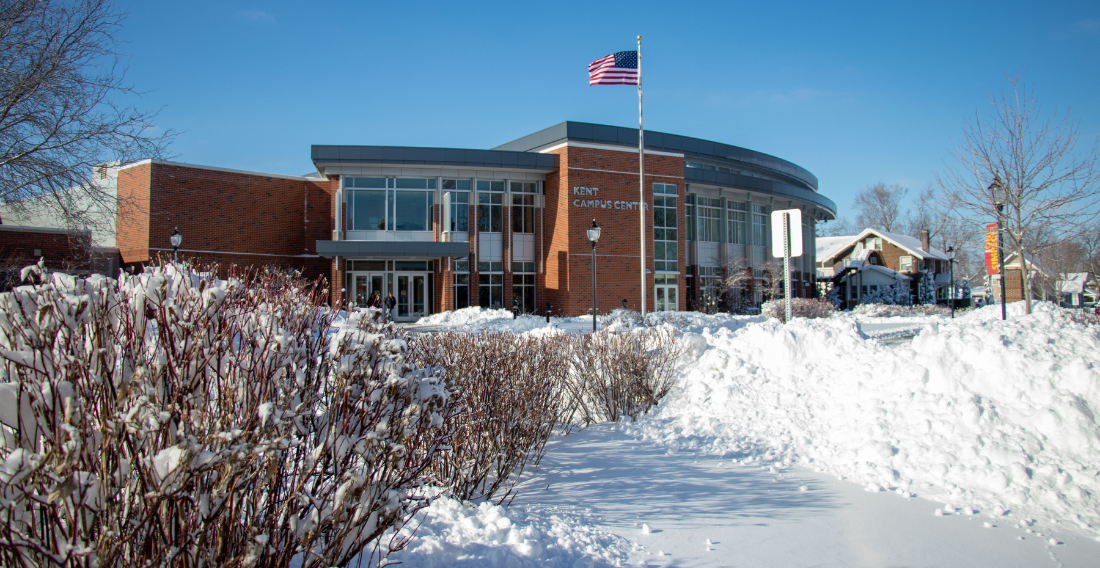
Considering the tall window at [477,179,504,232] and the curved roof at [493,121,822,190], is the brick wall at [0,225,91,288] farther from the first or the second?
the curved roof at [493,121,822,190]

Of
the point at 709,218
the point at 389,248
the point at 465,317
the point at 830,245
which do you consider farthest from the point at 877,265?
the point at 389,248

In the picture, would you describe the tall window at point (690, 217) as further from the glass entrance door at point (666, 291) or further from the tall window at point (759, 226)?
the tall window at point (759, 226)

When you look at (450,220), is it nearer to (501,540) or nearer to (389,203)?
(389,203)

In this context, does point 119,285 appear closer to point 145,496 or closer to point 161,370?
point 161,370

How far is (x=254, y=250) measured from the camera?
3167cm

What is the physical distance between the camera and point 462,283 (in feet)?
102

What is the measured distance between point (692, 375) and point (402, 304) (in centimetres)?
2459

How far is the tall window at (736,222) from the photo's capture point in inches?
1501

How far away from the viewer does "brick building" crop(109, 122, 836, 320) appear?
2977 centimetres

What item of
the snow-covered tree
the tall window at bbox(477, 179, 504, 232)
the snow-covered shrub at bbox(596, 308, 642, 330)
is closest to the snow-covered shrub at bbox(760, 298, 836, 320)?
the snow-covered shrub at bbox(596, 308, 642, 330)

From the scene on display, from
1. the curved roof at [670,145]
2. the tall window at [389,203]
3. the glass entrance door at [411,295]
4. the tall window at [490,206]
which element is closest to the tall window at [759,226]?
the curved roof at [670,145]

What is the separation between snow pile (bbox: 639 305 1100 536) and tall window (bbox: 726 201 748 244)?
3093 centimetres

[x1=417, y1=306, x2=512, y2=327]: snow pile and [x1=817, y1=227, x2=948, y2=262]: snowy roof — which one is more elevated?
[x1=817, y1=227, x2=948, y2=262]: snowy roof

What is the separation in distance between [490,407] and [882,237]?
55427mm
